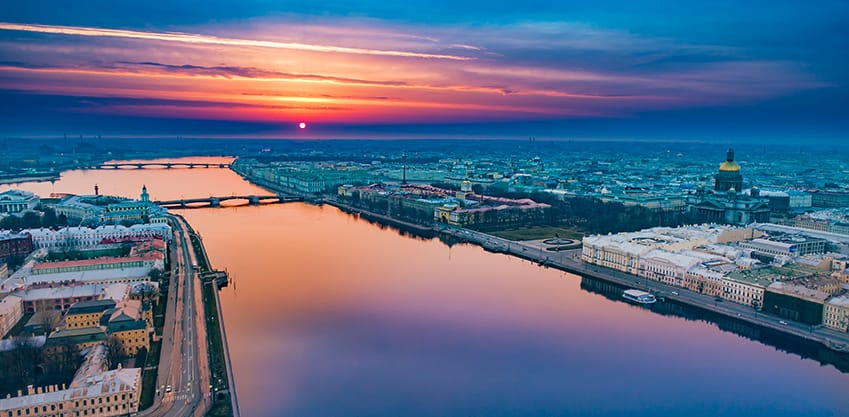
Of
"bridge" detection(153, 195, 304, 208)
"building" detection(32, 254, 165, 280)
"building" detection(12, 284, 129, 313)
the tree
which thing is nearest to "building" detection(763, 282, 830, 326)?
"building" detection(12, 284, 129, 313)

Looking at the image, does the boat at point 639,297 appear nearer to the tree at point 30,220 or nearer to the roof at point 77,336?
the roof at point 77,336

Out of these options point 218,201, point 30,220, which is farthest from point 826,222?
point 30,220

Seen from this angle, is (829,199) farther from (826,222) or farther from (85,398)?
(85,398)

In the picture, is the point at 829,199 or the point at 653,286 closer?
the point at 653,286

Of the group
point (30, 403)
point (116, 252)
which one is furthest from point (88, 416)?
point (116, 252)

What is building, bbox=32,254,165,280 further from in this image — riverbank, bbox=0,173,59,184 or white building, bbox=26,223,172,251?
riverbank, bbox=0,173,59,184

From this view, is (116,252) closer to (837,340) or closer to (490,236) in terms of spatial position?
(490,236)

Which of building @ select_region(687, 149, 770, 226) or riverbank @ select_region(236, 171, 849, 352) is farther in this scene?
building @ select_region(687, 149, 770, 226)
